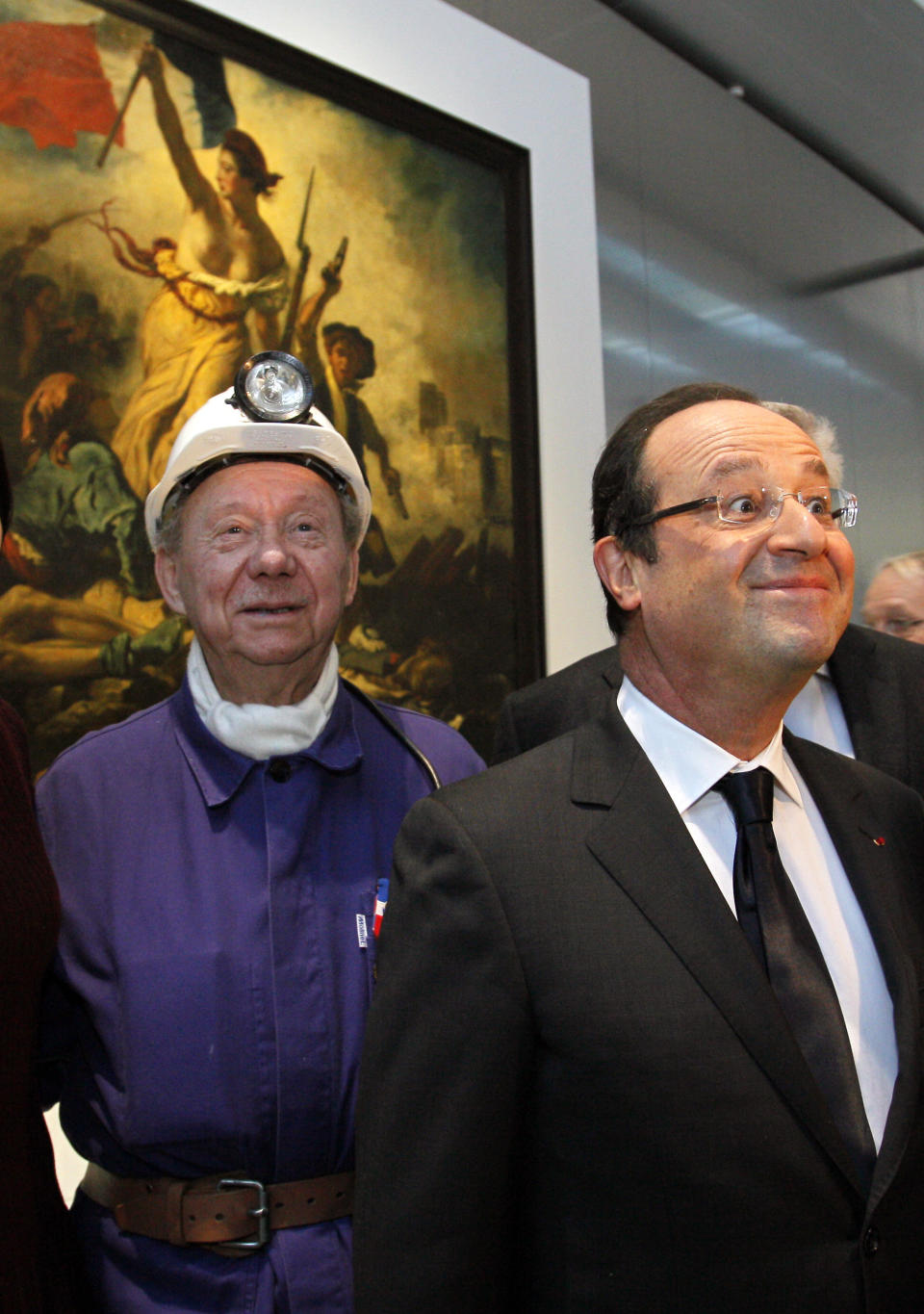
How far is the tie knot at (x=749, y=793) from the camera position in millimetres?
Answer: 1895

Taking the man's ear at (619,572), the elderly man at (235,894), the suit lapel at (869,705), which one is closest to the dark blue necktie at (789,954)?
the man's ear at (619,572)

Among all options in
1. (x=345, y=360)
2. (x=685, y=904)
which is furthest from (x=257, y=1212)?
(x=345, y=360)

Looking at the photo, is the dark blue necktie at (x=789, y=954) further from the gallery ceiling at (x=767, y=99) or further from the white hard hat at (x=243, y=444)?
the gallery ceiling at (x=767, y=99)

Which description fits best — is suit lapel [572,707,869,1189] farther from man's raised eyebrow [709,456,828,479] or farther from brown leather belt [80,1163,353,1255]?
brown leather belt [80,1163,353,1255]

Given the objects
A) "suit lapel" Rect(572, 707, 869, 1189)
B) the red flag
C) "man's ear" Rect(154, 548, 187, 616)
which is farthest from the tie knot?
the red flag

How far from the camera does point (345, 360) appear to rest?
15.1ft

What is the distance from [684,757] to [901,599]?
105 inches

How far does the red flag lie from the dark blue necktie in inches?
123

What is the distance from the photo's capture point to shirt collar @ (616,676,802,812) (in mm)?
1927

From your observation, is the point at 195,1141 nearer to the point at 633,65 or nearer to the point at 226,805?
the point at 226,805

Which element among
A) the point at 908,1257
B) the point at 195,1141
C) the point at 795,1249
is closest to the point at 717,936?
the point at 795,1249

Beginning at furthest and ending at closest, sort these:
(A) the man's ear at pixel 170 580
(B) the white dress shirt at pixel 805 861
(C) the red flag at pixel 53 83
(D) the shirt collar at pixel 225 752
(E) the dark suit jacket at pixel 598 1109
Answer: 1. (C) the red flag at pixel 53 83
2. (A) the man's ear at pixel 170 580
3. (D) the shirt collar at pixel 225 752
4. (B) the white dress shirt at pixel 805 861
5. (E) the dark suit jacket at pixel 598 1109

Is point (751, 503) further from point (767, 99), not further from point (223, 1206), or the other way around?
point (767, 99)

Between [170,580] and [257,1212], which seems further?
[170,580]
